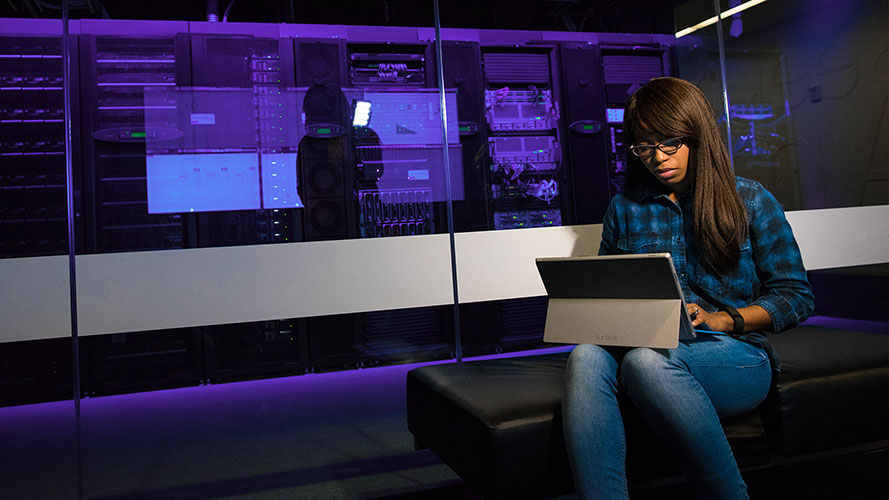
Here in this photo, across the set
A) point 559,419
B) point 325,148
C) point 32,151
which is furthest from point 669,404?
point 32,151

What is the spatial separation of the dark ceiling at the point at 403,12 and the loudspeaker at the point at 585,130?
0.48ft

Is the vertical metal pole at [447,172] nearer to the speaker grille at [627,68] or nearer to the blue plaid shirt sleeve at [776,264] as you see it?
the speaker grille at [627,68]

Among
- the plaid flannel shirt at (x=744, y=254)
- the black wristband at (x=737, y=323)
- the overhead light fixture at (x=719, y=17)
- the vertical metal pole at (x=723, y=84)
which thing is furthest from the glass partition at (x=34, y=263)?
the vertical metal pole at (x=723, y=84)

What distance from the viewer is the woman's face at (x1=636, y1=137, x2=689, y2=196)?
151cm

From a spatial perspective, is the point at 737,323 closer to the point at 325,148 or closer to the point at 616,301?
the point at 616,301

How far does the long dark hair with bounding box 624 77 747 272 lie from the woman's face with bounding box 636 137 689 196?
2cm

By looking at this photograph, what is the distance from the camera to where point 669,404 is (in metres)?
1.20

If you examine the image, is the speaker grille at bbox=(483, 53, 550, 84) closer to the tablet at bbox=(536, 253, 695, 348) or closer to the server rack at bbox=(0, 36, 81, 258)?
the tablet at bbox=(536, 253, 695, 348)

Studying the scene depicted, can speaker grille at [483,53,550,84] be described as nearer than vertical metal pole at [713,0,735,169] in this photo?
Yes

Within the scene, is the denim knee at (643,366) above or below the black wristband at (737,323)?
below

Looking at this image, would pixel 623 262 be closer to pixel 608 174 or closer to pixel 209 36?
pixel 608 174

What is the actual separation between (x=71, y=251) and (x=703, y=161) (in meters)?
1.90

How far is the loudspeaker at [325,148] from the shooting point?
2.12 meters

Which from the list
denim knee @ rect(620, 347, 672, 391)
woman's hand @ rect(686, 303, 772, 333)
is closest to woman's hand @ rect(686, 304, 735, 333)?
woman's hand @ rect(686, 303, 772, 333)
